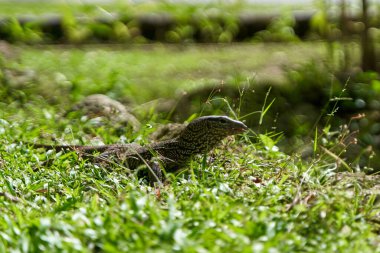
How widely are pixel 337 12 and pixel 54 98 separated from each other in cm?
355

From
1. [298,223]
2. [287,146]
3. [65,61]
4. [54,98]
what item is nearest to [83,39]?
[65,61]

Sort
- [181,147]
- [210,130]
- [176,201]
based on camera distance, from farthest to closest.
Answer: [181,147]
[210,130]
[176,201]

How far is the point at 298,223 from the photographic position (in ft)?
15.1

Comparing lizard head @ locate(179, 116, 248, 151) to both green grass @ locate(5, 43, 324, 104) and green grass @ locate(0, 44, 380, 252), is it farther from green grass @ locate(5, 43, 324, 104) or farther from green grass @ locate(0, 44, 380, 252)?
green grass @ locate(5, 43, 324, 104)

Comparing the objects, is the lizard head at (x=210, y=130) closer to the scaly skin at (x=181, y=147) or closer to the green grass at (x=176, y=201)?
the scaly skin at (x=181, y=147)

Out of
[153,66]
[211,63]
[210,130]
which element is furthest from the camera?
[211,63]

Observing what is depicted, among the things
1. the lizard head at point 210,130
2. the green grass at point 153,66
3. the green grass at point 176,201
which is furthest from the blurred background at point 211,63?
the green grass at point 176,201

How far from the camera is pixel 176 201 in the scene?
16.5 ft

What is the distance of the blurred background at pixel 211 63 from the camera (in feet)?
27.1

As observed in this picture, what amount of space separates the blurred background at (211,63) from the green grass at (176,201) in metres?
0.42

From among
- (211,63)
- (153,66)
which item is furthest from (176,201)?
(211,63)

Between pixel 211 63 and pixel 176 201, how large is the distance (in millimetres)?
6428

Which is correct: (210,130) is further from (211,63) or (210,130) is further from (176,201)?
(211,63)

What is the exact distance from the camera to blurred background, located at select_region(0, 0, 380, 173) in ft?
27.1
